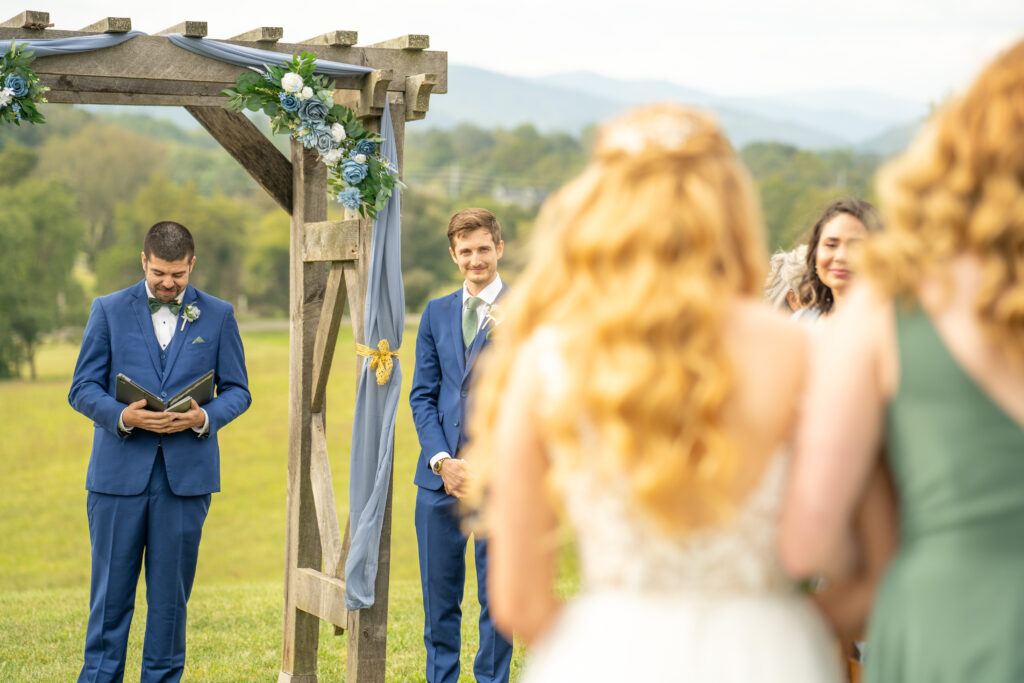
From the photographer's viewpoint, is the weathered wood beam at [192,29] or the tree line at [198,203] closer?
the weathered wood beam at [192,29]

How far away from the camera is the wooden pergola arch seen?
195 inches

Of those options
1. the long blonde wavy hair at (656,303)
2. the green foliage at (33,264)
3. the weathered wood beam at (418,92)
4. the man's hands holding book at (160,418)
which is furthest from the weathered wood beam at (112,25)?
the green foliage at (33,264)

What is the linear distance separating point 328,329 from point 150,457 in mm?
1090

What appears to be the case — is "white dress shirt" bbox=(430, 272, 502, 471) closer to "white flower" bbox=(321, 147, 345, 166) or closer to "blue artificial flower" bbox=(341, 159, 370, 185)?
"blue artificial flower" bbox=(341, 159, 370, 185)

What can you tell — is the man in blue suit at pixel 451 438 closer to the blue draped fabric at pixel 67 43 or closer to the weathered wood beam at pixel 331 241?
the weathered wood beam at pixel 331 241

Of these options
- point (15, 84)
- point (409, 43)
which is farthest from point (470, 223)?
point (15, 84)

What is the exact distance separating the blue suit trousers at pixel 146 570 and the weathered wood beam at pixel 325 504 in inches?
28.9

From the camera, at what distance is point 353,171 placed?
510 centimetres

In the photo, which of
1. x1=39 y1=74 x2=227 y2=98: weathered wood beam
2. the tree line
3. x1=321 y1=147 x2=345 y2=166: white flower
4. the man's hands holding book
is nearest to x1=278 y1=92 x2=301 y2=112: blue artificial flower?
x1=321 y1=147 x2=345 y2=166: white flower

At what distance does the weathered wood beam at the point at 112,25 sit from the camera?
190 inches

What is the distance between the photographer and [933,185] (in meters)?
1.79

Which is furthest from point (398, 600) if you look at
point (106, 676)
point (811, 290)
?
point (811, 290)

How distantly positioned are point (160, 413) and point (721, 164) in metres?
3.60

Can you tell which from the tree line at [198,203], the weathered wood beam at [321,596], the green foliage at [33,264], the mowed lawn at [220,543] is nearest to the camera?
the weathered wood beam at [321,596]
